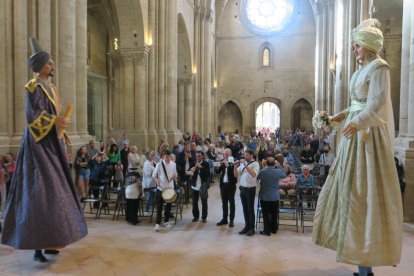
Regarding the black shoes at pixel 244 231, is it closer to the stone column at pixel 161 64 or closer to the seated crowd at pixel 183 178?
the seated crowd at pixel 183 178

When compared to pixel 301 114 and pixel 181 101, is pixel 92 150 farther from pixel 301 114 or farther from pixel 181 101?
pixel 301 114

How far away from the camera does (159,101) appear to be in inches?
672

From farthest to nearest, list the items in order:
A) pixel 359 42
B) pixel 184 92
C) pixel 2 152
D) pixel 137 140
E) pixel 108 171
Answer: pixel 184 92 < pixel 137 140 < pixel 108 171 < pixel 2 152 < pixel 359 42

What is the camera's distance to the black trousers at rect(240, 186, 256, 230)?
22.5ft

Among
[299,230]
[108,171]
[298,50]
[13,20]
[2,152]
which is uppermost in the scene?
[298,50]

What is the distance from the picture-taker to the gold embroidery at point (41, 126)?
4.41m

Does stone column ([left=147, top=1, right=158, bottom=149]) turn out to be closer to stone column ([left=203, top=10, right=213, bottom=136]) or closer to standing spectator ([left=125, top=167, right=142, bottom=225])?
standing spectator ([left=125, top=167, right=142, bottom=225])

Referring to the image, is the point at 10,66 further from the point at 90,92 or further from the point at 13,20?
the point at 90,92

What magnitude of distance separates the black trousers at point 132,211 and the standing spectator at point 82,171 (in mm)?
1878

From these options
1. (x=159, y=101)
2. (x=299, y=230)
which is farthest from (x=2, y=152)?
(x=159, y=101)

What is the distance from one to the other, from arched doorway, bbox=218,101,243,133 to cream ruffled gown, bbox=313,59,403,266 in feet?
109

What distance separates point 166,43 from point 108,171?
968cm

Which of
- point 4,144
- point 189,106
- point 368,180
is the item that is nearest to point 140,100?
point 4,144

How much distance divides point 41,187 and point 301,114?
33.4m
